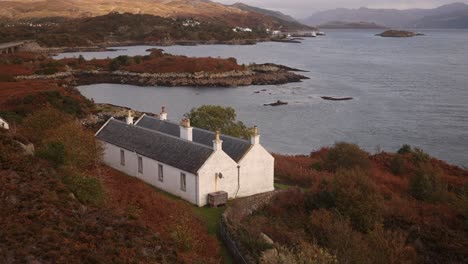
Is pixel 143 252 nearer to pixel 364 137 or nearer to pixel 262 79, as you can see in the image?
pixel 364 137

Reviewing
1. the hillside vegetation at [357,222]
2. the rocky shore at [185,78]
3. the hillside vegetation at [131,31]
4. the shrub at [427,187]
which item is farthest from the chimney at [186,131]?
the hillside vegetation at [131,31]

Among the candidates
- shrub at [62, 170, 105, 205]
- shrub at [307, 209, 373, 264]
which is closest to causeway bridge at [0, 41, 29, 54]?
shrub at [62, 170, 105, 205]

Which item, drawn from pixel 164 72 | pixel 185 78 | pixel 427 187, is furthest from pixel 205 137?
pixel 164 72

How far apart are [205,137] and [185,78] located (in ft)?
197

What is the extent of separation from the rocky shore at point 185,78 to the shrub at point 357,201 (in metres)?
61.1

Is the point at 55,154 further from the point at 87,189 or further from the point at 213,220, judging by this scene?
the point at 213,220

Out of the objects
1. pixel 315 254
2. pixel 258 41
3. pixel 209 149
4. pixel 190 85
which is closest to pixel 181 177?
pixel 209 149

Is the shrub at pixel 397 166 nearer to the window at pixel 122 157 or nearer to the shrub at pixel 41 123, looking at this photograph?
the window at pixel 122 157

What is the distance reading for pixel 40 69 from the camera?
80.2 m

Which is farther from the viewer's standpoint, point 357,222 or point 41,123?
point 41,123

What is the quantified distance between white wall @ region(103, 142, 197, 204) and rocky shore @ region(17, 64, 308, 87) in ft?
182

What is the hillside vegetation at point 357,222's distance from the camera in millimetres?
15766

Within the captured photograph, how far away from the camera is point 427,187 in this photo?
25641mm

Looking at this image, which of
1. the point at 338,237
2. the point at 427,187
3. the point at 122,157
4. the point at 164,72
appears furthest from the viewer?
the point at 164,72
